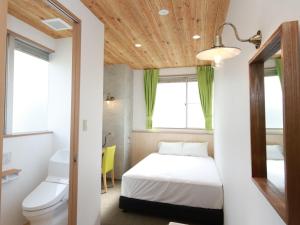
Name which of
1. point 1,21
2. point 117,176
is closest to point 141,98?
point 117,176

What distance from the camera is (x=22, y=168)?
7.62 feet

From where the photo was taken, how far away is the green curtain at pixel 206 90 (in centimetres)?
419

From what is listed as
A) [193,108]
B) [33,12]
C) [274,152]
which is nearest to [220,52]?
[274,152]

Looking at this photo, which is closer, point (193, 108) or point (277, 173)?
point (277, 173)

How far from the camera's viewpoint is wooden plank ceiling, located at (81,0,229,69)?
193 centimetres

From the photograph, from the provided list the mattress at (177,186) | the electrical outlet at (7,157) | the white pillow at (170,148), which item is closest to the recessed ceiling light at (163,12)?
the mattress at (177,186)

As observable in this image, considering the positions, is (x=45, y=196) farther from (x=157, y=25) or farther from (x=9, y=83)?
(x=157, y=25)

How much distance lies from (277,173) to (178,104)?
12.4ft

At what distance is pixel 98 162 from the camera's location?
2.21m

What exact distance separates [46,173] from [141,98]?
2.68 metres

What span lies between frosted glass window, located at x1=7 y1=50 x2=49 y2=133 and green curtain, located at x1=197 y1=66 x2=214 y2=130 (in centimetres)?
310

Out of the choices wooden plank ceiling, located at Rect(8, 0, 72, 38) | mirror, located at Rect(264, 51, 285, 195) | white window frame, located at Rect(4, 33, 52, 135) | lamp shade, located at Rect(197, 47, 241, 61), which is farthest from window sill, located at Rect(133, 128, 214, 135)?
mirror, located at Rect(264, 51, 285, 195)

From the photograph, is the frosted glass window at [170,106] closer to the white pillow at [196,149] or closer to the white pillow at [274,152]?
the white pillow at [196,149]

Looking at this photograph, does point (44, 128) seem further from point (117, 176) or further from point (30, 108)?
point (117, 176)
